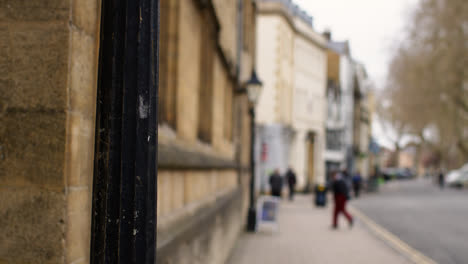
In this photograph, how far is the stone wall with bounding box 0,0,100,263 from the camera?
2373 millimetres

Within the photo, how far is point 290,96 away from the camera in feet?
119

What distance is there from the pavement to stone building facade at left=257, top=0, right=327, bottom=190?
593 inches

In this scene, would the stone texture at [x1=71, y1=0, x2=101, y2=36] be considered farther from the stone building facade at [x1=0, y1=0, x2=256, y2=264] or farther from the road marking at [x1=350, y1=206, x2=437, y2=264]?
the road marking at [x1=350, y1=206, x2=437, y2=264]

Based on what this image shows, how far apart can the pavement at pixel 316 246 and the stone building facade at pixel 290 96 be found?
15.1 m

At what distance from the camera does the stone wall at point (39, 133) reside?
7.79 ft

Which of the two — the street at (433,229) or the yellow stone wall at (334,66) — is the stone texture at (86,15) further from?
the yellow stone wall at (334,66)

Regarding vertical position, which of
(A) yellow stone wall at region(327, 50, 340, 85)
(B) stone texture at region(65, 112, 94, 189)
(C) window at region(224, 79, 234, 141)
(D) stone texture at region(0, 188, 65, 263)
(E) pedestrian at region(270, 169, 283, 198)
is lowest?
(E) pedestrian at region(270, 169, 283, 198)

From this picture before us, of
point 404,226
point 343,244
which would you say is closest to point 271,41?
point 404,226

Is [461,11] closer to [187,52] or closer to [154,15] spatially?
[187,52]

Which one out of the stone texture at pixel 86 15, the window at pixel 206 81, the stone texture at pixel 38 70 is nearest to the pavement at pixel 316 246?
the window at pixel 206 81

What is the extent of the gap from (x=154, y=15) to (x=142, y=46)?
6.1 inches

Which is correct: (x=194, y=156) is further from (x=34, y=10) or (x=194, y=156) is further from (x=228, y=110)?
(x=228, y=110)

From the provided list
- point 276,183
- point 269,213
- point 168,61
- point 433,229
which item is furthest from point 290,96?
point 168,61

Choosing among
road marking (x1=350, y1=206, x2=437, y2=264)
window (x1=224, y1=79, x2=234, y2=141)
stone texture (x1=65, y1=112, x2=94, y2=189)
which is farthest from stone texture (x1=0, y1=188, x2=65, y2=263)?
window (x1=224, y1=79, x2=234, y2=141)
